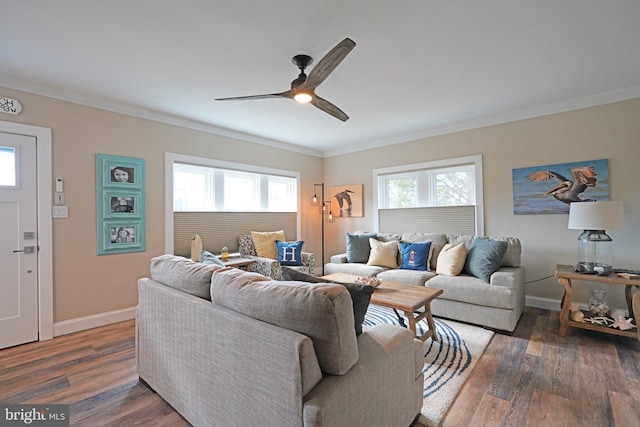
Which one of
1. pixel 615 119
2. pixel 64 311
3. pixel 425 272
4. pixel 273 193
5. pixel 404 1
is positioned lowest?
pixel 64 311

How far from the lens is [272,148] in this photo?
16.7ft

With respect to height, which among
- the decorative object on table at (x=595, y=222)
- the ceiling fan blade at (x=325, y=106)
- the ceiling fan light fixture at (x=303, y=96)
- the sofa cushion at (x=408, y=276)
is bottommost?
the sofa cushion at (x=408, y=276)

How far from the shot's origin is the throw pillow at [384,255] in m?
4.12

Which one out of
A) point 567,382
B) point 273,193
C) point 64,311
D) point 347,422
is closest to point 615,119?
point 567,382

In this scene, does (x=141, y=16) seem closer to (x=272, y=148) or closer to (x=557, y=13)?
(x=557, y=13)

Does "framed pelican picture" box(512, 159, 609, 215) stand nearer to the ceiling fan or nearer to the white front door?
the ceiling fan

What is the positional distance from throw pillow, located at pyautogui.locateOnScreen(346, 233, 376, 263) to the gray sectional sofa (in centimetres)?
52

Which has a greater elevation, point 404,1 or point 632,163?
point 404,1

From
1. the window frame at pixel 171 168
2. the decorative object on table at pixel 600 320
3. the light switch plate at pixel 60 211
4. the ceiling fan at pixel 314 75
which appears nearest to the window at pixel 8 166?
the light switch plate at pixel 60 211

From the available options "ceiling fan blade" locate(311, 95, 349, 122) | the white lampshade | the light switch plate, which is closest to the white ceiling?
"ceiling fan blade" locate(311, 95, 349, 122)

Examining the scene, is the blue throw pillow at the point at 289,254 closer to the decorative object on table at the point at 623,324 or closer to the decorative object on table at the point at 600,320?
the decorative object on table at the point at 600,320

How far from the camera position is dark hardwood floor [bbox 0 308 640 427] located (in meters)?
1.80

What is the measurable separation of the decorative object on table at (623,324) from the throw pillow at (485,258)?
1.02 meters

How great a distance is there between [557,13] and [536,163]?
221 centimetres
